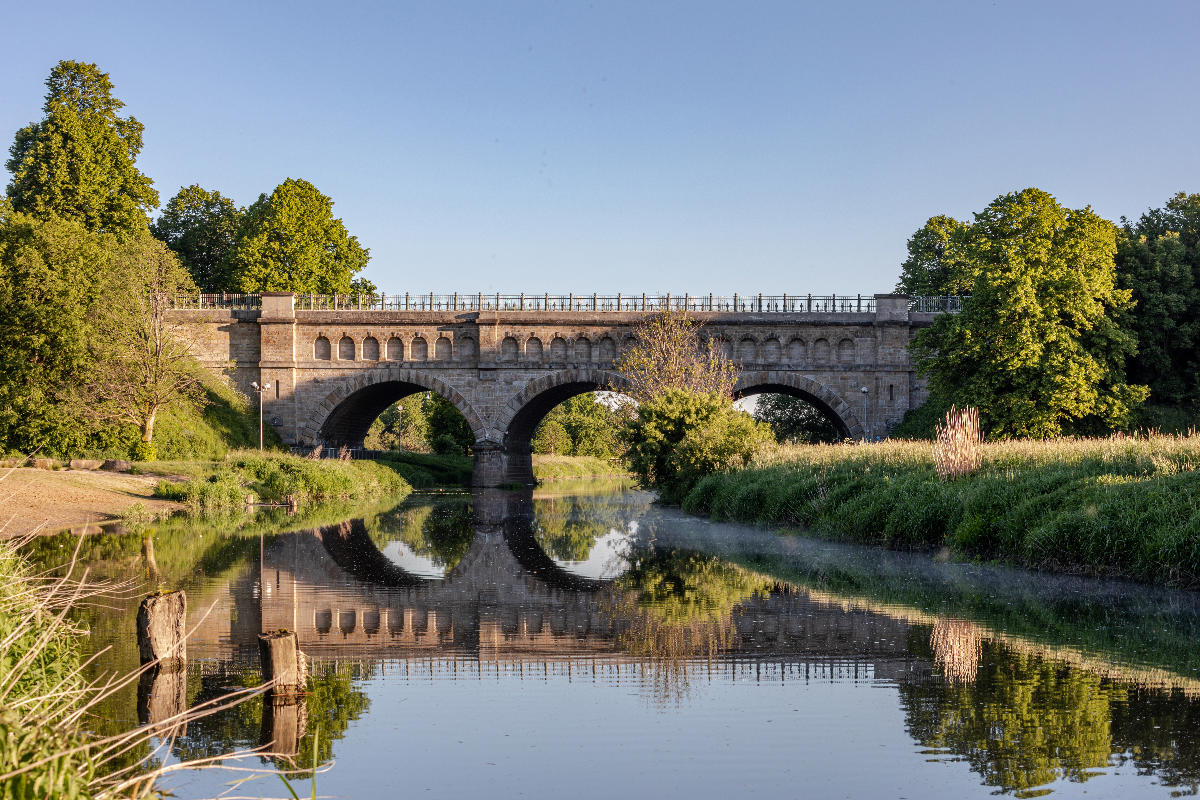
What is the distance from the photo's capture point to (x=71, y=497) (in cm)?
2767

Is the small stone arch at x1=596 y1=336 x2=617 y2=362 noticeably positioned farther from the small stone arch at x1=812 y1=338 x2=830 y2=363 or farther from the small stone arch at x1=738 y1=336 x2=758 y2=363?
the small stone arch at x1=812 y1=338 x2=830 y2=363

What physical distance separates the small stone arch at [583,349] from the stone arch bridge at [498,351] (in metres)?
0.05

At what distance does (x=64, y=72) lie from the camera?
52.0 m

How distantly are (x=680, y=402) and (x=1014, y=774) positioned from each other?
25.4 meters

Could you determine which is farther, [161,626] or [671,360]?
[671,360]

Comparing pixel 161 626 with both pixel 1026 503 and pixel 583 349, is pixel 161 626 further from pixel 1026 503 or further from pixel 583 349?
pixel 583 349

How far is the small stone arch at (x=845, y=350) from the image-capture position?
48781 mm

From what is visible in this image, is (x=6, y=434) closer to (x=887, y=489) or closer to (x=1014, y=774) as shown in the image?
(x=887, y=489)

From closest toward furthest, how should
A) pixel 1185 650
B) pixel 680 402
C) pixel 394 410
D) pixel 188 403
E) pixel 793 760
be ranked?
1. pixel 793 760
2. pixel 1185 650
3. pixel 680 402
4. pixel 188 403
5. pixel 394 410

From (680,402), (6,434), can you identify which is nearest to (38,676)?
(680,402)

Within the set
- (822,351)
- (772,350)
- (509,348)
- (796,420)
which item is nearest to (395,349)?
(509,348)

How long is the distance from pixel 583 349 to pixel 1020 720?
43.3 meters

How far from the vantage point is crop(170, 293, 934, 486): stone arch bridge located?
48.6m

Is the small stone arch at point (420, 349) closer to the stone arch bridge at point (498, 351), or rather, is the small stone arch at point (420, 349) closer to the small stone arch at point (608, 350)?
the stone arch bridge at point (498, 351)
